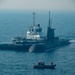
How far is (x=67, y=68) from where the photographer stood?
57.4 meters

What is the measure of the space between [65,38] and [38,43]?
8174 millimetres

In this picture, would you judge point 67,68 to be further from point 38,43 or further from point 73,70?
point 38,43

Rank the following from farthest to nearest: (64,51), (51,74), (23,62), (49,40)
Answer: (49,40)
(64,51)
(23,62)
(51,74)

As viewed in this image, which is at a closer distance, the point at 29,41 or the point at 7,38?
the point at 29,41

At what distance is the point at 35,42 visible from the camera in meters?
74.2

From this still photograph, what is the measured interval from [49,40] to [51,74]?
20141 mm

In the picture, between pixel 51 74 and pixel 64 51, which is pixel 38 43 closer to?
pixel 64 51

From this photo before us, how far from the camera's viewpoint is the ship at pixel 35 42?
71.4 meters

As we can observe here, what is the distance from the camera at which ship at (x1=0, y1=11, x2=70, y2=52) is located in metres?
71.4

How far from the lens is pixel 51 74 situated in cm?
5466

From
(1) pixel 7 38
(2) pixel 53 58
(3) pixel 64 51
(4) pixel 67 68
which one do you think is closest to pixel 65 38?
(1) pixel 7 38

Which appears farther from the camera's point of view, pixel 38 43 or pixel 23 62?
pixel 38 43

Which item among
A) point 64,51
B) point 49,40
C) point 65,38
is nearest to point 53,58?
point 64,51

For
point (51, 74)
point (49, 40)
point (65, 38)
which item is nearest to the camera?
point (51, 74)
